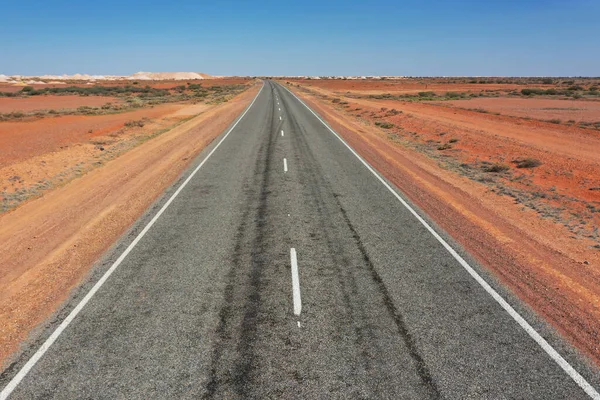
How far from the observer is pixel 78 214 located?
10.4 metres

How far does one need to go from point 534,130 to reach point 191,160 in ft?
76.5

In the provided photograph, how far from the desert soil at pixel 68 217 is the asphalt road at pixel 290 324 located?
22.5 inches

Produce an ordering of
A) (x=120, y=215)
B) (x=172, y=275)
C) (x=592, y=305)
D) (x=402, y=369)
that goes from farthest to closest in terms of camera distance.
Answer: (x=120, y=215), (x=172, y=275), (x=592, y=305), (x=402, y=369)

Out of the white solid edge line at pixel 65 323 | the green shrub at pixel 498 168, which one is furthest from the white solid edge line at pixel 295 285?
the green shrub at pixel 498 168

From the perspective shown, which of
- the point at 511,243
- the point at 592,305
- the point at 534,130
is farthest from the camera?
the point at 534,130

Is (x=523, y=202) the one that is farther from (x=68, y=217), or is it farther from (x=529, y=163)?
(x=68, y=217)

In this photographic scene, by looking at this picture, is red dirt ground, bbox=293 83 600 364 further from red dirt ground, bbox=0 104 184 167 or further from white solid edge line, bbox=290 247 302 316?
red dirt ground, bbox=0 104 184 167

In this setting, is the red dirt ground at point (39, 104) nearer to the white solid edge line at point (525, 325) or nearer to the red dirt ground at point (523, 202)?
the red dirt ground at point (523, 202)

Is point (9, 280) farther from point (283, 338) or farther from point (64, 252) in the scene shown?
point (283, 338)

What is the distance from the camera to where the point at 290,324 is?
536 cm

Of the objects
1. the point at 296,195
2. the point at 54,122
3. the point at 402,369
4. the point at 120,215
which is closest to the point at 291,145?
the point at 296,195

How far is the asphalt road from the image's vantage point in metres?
4.33

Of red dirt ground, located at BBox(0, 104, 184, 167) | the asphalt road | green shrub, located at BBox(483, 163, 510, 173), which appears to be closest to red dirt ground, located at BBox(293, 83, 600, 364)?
green shrub, located at BBox(483, 163, 510, 173)

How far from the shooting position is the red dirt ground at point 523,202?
6434 millimetres
